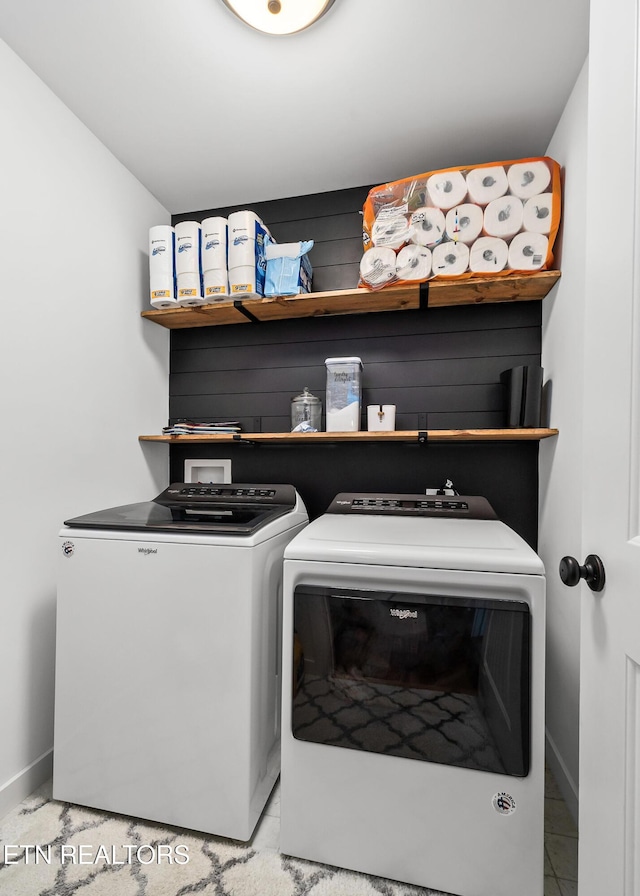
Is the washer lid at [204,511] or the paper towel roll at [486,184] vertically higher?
the paper towel roll at [486,184]

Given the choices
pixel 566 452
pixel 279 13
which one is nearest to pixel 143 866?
pixel 566 452

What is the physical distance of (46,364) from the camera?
5.41 ft

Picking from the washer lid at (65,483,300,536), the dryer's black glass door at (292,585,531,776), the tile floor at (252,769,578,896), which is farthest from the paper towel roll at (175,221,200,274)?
the tile floor at (252,769,578,896)

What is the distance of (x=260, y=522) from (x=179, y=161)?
5.66 feet

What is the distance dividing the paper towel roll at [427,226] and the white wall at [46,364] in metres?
1.36

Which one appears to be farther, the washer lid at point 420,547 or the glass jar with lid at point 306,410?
the glass jar with lid at point 306,410

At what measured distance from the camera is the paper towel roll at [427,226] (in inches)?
69.4

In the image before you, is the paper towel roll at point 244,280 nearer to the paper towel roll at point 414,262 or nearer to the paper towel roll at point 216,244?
the paper towel roll at point 216,244

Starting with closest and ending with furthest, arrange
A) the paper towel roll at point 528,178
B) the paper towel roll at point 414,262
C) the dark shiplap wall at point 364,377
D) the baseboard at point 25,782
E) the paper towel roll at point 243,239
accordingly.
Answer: the baseboard at point 25,782 < the paper towel roll at point 528,178 < the paper towel roll at point 414,262 < the paper towel roll at point 243,239 < the dark shiplap wall at point 364,377

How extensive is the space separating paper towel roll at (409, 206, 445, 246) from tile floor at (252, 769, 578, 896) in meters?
2.13

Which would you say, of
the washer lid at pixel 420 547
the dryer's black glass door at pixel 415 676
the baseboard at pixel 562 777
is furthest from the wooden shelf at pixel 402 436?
the baseboard at pixel 562 777

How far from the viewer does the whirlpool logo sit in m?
1.26

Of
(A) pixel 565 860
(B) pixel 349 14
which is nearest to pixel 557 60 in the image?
(B) pixel 349 14

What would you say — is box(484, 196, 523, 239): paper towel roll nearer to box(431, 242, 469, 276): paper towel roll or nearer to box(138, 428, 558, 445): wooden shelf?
box(431, 242, 469, 276): paper towel roll
